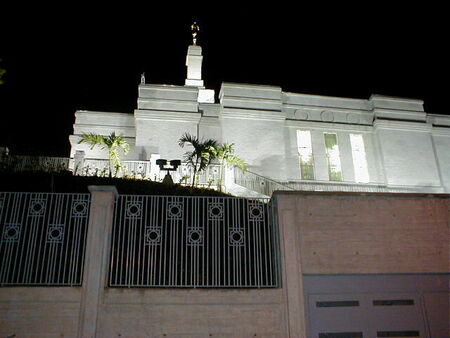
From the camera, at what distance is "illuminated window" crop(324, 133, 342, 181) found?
756 inches

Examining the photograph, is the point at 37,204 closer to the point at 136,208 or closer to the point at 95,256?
the point at 95,256

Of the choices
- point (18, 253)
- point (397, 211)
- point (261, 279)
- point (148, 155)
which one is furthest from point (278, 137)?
point (18, 253)

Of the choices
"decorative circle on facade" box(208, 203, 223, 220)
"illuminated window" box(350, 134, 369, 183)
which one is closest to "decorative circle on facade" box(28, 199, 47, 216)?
"decorative circle on facade" box(208, 203, 223, 220)

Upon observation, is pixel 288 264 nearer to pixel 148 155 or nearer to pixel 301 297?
pixel 301 297

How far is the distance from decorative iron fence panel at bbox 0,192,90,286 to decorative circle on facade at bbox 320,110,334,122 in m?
13.9

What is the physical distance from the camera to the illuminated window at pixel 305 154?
19094 millimetres

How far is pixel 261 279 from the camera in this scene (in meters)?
8.47

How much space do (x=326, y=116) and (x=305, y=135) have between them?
57.8 inches

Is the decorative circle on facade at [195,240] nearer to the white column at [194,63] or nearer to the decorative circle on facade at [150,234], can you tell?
the decorative circle on facade at [150,234]

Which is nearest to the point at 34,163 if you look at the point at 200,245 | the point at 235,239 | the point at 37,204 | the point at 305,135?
the point at 37,204

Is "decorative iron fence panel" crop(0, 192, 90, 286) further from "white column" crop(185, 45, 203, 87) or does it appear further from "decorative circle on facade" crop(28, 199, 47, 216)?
"white column" crop(185, 45, 203, 87)

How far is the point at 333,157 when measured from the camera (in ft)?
64.1

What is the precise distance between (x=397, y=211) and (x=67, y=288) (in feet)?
22.6

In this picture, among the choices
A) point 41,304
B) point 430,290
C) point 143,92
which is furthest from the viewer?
point 143,92
